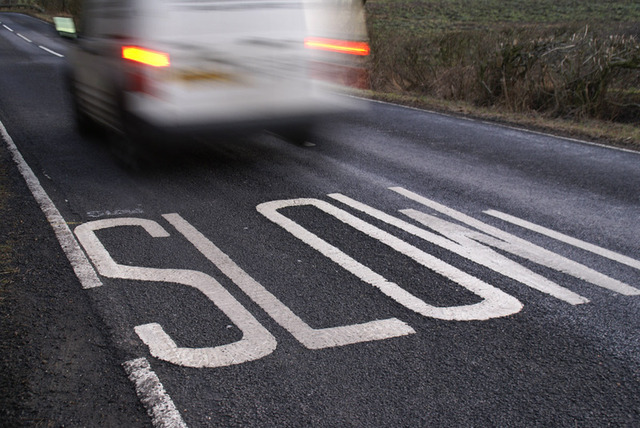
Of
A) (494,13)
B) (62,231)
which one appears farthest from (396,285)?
(494,13)

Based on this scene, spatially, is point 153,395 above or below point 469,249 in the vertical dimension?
above

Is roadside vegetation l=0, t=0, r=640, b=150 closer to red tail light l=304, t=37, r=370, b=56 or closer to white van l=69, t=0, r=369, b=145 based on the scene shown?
red tail light l=304, t=37, r=370, b=56

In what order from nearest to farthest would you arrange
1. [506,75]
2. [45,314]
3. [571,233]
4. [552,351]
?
[552,351] → [45,314] → [571,233] → [506,75]

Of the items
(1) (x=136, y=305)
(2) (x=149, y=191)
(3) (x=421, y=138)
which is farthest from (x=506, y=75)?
(1) (x=136, y=305)

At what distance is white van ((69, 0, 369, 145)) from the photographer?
18.8 ft

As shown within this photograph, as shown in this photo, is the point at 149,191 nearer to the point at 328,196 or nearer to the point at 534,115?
the point at 328,196

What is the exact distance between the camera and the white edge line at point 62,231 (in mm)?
4137

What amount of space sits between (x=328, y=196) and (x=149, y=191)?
1.76 meters

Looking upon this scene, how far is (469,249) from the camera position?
471 cm

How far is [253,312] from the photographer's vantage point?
12.1 feet

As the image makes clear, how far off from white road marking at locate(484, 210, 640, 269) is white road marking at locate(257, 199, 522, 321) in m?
1.19

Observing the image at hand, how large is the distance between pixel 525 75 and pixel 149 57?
8527 mm

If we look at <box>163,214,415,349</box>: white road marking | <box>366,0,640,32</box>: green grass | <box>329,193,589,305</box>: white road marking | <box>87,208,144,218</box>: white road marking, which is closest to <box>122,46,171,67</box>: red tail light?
<box>87,208,144,218</box>: white road marking

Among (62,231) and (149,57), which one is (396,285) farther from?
(149,57)
